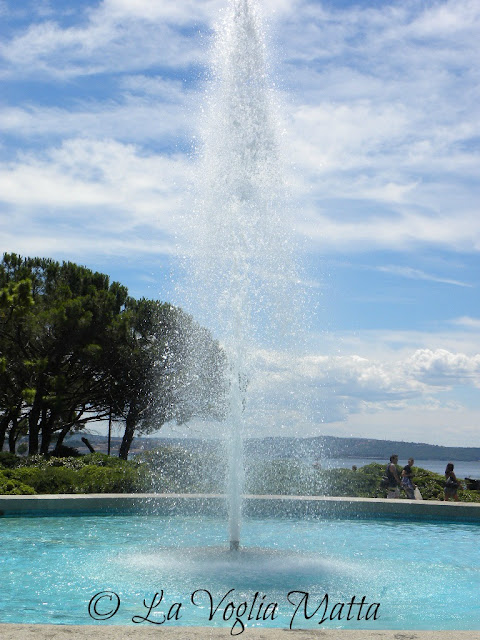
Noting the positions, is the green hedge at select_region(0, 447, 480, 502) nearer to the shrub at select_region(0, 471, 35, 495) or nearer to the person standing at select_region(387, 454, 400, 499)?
the shrub at select_region(0, 471, 35, 495)

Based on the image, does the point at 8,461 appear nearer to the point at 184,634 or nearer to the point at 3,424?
the point at 3,424

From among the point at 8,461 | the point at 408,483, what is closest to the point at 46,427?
the point at 8,461

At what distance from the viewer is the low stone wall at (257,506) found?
12.9m

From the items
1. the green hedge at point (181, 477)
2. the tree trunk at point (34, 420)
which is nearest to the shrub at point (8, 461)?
the green hedge at point (181, 477)

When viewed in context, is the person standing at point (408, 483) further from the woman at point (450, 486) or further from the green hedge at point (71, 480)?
the green hedge at point (71, 480)

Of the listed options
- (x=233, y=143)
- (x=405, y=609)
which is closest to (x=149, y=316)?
(x=233, y=143)

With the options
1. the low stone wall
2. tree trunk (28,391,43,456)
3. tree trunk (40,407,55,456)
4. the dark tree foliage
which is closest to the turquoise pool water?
the low stone wall

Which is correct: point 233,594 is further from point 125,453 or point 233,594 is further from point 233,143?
point 125,453

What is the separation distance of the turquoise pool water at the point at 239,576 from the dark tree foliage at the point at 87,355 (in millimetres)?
13951

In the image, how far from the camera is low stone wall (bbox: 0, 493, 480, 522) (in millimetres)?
12930

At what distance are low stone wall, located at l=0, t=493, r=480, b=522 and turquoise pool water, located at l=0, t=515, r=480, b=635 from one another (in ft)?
2.42

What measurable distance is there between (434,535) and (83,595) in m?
6.93

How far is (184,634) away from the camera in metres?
4.41

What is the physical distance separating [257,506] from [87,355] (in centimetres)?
1440
